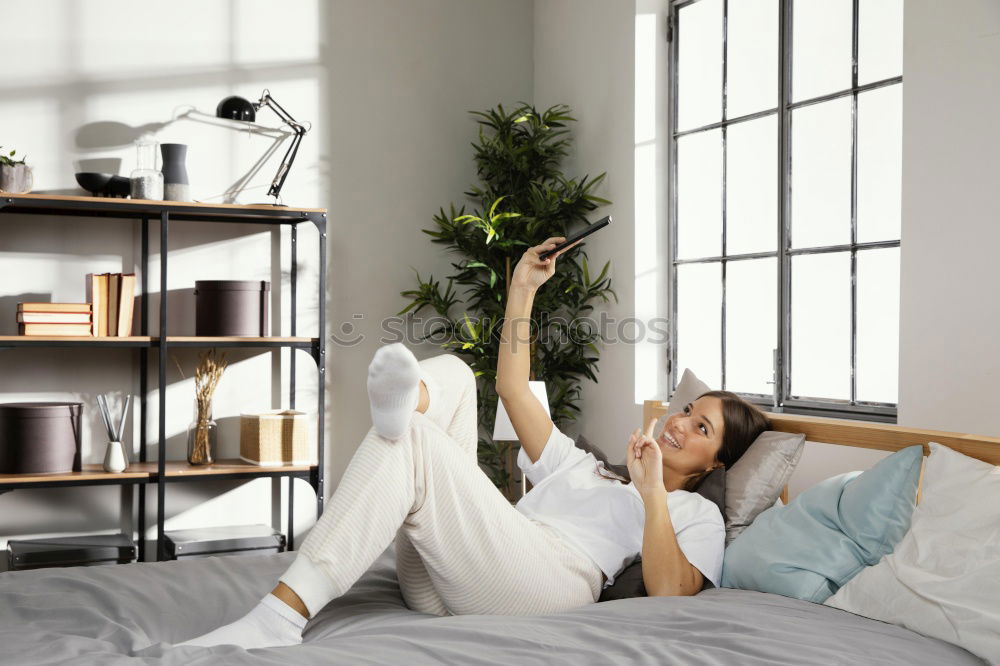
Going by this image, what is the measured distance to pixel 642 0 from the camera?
3.74 meters

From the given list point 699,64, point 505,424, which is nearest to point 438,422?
point 505,424

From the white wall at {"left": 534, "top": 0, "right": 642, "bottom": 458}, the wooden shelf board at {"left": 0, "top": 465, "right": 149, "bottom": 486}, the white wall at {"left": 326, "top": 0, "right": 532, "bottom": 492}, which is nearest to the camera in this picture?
the wooden shelf board at {"left": 0, "top": 465, "right": 149, "bottom": 486}

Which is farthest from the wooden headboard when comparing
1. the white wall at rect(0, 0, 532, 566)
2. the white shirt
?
the white wall at rect(0, 0, 532, 566)

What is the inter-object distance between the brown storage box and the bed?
153 cm

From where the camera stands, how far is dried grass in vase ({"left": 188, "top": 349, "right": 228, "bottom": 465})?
3.66 m

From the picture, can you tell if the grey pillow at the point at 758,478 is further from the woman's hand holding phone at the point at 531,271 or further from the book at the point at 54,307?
the book at the point at 54,307

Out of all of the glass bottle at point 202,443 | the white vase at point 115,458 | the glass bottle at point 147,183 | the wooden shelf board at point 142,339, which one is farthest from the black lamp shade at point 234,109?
the white vase at point 115,458

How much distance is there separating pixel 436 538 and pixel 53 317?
2234 mm

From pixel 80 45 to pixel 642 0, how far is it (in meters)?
2.24

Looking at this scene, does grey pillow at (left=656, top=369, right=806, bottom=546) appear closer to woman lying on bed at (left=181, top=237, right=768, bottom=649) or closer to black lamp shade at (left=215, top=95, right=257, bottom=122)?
woman lying on bed at (left=181, top=237, right=768, bottom=649)

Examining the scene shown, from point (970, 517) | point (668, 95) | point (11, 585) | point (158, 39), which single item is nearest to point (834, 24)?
point (668, 95)

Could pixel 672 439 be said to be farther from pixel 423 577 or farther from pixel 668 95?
pixel 668 95

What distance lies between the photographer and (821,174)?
10.2ft

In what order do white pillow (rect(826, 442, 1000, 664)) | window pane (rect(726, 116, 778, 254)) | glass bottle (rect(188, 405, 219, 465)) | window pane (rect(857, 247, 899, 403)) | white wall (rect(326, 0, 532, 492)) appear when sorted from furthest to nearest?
white wall (rect(326, 0, 532, 492))
glass bottle (rect(188, 405, 219, 465))
window pane (rect(726, 116, 778, 254))
window pane (rect(857, 247, 899, 403))
white pillow (rect(826, 442, 1000, 664))
